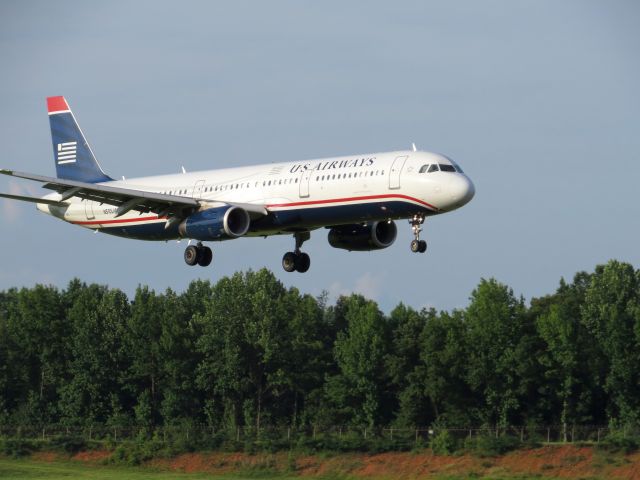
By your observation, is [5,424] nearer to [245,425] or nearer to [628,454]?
[245,425]

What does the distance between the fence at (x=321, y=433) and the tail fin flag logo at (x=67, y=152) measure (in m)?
27.5

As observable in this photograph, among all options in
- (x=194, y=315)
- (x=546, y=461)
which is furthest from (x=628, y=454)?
(x=194, y=315)

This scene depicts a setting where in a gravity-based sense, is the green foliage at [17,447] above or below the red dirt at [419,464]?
above

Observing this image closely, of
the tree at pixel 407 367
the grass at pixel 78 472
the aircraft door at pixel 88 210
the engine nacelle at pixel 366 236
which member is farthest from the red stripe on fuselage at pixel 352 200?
the tree at pixel 407 367

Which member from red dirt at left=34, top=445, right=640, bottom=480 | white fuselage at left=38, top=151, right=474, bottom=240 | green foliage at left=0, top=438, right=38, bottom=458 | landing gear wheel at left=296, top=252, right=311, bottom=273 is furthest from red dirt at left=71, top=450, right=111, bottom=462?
landing gear wheel at left=296, top=252, right=311, bottom=273

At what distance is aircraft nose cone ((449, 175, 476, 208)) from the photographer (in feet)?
214

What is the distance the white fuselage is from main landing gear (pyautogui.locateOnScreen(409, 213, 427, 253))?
0.36 m

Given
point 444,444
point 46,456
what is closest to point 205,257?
point 444,444

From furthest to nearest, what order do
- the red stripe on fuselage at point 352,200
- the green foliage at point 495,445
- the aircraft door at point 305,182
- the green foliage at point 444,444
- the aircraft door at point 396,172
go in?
the green foliage at point 444,444 < the green foliage at point 495,445 < the aircraft door at point 305,182 < the aircraft door at point 396,172 < the red stripe on fuselage at point 352,200

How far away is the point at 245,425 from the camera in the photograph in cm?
11975

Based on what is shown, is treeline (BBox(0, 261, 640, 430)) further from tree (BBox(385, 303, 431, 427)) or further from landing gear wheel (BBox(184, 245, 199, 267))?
landing gear wheel (BBox(184, 245, 199, 267))

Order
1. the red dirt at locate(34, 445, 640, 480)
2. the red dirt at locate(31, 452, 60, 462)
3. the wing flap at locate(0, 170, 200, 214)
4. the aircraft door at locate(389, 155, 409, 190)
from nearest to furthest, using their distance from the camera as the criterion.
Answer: the aircraft door at locate(389, 155, 409, 190) < the wing flap at locate(0, 170, 200, 214) < the red dirt at locate(34, 445, 640, 480) < the red dirt at locate(31, 452, 60, 462)

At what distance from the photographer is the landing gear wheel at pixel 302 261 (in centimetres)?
7400

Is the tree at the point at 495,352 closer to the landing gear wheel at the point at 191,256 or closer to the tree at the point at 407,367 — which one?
the tree at the point at 407,367
